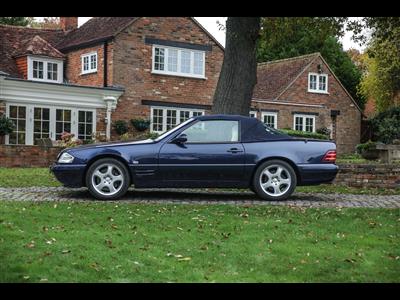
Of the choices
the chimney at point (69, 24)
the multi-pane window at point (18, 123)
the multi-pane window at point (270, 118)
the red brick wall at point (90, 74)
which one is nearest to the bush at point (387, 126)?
the multi-pane window at point (270, 118)

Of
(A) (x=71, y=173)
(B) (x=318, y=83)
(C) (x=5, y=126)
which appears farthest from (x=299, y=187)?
(B) (x=318, y=83)

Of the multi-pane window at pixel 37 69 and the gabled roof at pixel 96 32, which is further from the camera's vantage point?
the gabled roof at pixel 96 32

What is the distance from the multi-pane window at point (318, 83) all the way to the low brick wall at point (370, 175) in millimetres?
21802

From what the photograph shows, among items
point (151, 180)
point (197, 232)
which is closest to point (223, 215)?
point (197, 232)

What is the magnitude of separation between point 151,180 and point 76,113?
15329 millimetres

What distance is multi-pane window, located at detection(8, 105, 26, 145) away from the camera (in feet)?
77.0

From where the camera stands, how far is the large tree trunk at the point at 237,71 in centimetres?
1462

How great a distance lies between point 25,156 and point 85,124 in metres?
5.94

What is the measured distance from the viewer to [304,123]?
1332 inches

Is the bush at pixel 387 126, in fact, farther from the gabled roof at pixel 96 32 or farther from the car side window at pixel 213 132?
the car side window at pixel 213 132

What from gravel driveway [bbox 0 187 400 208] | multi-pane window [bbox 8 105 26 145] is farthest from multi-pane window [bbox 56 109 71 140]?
gravel driveway [bbox 0 187 400 208]

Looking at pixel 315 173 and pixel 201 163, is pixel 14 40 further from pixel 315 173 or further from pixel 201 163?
pixel 315 173

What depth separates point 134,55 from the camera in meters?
26.8
